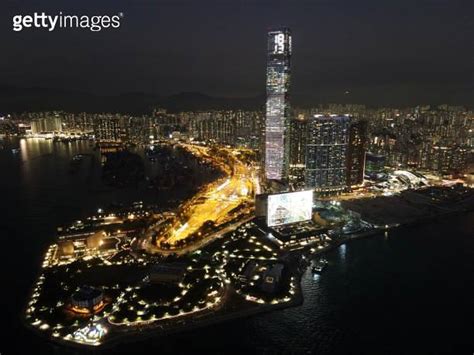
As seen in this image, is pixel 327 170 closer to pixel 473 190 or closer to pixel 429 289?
pixel 473 190

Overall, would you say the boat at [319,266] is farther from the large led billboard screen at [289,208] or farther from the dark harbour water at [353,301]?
the large led billboard screen at [289,208]

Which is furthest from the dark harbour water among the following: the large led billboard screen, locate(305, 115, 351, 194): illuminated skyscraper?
locate(305, 115, 351, 194): illuminated skyscraper

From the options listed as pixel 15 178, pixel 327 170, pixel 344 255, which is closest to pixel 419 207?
pixel 327 170

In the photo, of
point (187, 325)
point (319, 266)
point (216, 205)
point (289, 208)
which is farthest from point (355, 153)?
point (187, 325)

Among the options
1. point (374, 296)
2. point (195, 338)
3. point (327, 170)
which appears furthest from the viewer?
point (327, 170)

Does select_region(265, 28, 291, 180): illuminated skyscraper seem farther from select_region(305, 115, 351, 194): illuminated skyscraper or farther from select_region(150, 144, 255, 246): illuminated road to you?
select_region(305, 115, 351, 194): illuminated skyscraper
